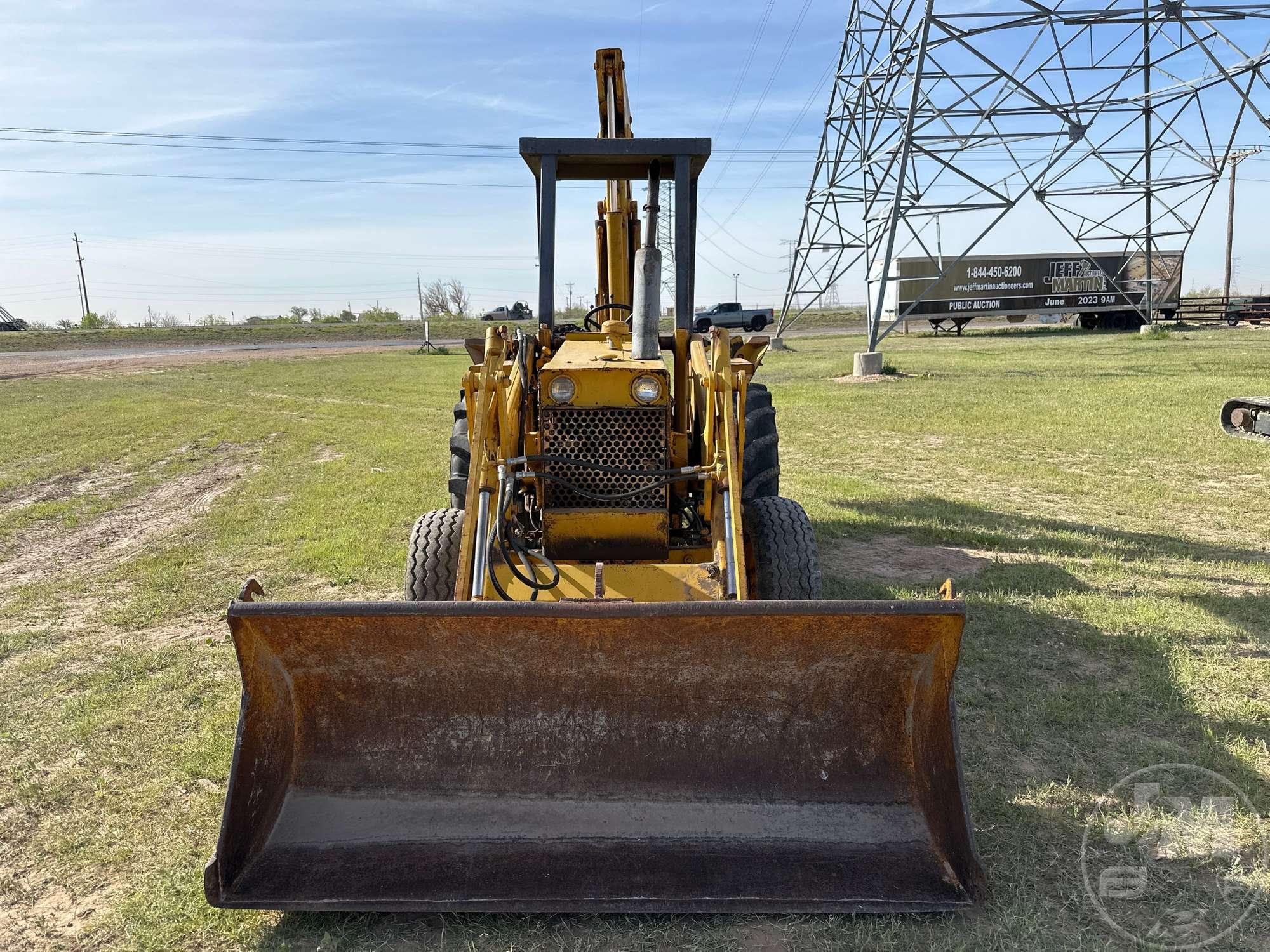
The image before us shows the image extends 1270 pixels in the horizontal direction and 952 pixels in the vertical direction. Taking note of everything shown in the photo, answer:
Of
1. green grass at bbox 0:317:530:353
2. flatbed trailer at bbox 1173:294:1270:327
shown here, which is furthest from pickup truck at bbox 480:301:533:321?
flatbed trailer at bbox 1173:294:1270:327

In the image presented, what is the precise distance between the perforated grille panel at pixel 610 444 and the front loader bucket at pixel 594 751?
141 centimetres

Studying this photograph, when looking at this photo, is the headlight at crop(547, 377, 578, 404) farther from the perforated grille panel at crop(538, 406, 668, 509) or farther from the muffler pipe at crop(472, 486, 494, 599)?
the muffler pipe at crop(472, 486, 494, 599)

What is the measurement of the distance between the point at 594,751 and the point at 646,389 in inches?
71.9

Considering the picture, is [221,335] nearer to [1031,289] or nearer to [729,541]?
[1031,289]

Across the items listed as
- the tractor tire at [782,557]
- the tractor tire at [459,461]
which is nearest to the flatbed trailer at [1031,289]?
the tractor tire at [459,461]

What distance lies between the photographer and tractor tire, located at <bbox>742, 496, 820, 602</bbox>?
4.86m

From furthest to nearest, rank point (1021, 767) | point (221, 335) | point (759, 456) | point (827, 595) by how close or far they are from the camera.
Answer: point (221, 335) → point (759, 456) → point (827, 595) → point (1021, 767)

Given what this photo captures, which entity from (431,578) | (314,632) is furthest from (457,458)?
(314,632)

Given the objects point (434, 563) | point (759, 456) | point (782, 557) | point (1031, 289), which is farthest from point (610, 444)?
point (1031, 289)

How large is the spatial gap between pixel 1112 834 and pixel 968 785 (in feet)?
1.75

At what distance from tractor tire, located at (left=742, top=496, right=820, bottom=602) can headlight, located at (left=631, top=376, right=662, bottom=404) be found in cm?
91

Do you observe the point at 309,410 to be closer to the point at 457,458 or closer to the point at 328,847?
the point at 457,458

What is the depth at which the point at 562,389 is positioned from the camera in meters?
4.56

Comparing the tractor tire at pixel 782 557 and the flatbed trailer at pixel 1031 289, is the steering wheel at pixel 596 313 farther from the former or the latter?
the flatbed trailer at pixel 1031 289
